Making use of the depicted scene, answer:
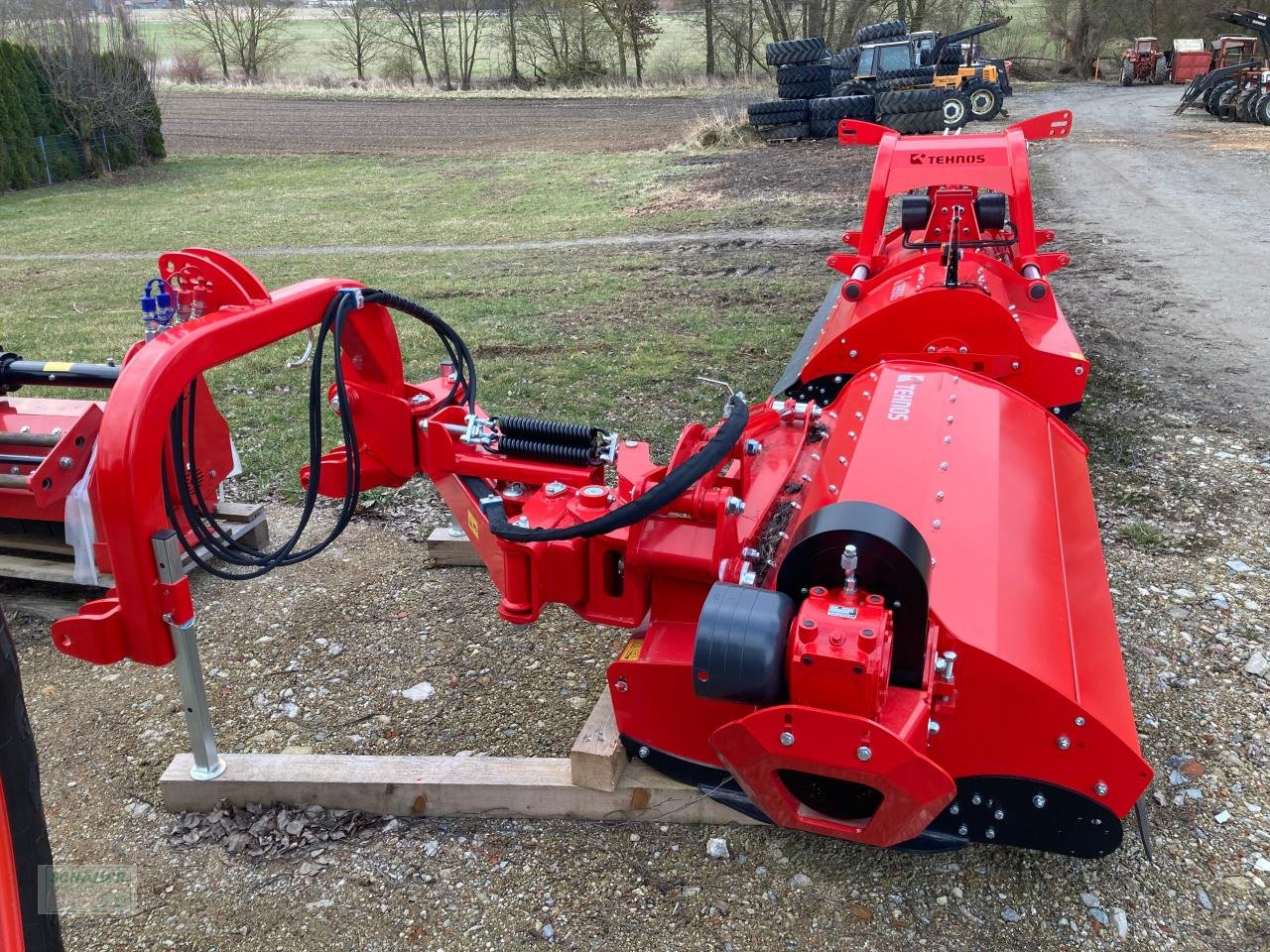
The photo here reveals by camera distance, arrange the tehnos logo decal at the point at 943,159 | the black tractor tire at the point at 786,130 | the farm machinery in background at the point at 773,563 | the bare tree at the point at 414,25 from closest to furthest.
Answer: the farm machinery in background at the point at 773,563
the tehnos logo decal at the point at 943,159
the black tractor tire at the point at 786,130
the bare tree at the point at 414,25


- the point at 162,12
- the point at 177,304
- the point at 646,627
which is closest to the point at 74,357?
the point at 177,304

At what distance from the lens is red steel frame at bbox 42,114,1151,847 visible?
201 centimetres

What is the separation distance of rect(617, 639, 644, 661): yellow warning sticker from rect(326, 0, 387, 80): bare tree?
38.1m

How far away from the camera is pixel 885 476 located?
2.73 m

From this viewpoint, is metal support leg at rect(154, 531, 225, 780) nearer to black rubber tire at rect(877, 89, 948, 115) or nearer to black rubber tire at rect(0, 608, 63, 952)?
black rubber tire at rect(0, 608, 63, 952)

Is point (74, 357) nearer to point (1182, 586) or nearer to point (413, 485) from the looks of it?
point (413, 485)

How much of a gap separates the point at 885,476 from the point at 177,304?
203cm

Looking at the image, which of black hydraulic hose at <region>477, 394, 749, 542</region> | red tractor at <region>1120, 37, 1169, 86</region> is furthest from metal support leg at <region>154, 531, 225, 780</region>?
red tractor at <region>1120, 37, 1169, 86</region>

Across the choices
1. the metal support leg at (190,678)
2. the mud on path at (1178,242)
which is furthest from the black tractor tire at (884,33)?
the metal support leg at (190,678)

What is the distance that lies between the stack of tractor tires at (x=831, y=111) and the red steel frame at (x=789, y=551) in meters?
16.3

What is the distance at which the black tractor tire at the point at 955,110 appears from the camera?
1802cm

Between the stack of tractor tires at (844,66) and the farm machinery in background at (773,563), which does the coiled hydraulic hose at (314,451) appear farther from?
the stack of tractor tires at (844,66)

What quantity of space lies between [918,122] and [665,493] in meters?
18.2

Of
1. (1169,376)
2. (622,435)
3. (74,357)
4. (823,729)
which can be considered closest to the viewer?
(823,729)
